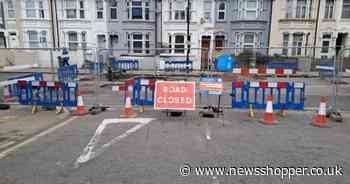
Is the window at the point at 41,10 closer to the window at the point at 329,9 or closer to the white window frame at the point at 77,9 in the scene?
the white window frame at the point at 77,9

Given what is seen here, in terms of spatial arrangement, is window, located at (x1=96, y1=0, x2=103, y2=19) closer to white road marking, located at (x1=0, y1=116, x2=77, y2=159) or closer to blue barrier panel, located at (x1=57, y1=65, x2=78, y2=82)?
blue barrier panel, located at (x1=57, y1=65, x2=78, y2=82)

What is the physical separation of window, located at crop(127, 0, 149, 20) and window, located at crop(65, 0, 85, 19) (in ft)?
16.5

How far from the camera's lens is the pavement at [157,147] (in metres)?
3.58

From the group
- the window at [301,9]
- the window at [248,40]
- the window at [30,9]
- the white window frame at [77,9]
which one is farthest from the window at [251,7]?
the window at [30,9]

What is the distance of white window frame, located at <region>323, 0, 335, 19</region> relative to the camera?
904 inches

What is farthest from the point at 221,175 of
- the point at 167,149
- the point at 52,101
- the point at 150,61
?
the point at 150,61

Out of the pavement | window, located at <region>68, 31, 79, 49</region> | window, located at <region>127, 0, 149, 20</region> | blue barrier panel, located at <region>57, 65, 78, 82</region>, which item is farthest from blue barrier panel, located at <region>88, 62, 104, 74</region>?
window, located at <region>68, 31, 79, 49</region>

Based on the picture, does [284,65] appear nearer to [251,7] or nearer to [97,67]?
[251,7]

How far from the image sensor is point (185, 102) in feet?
21.7

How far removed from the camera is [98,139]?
5121 mm

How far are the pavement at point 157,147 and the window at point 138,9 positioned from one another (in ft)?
62.0

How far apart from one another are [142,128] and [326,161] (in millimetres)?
4084

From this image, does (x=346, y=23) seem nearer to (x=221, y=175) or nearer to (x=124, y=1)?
(x=124, y=1)

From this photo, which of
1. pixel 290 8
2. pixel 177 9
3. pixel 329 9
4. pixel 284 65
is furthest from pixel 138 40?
pixel 329 9
